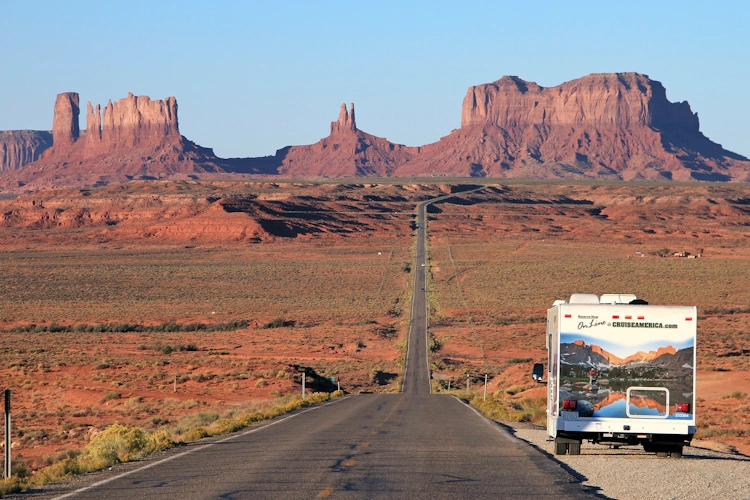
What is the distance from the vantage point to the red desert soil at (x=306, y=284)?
39312 mm

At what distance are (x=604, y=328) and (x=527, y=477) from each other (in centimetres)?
317

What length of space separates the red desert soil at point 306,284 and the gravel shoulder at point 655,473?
6.20m

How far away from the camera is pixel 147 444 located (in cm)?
1819

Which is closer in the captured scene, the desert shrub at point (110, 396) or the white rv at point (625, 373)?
the white rv at point (625, 373)

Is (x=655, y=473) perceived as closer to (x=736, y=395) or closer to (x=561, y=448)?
(x=561, y=448)

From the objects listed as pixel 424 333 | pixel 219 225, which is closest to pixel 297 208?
pixel 219 225

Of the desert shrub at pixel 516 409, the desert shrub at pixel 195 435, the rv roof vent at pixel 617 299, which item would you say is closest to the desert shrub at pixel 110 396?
the desert shrub at pixel 516 409

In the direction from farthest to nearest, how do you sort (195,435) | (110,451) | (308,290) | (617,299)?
1. (308,290)
2. (195,435)
3. (110,451)
4. (617,299)

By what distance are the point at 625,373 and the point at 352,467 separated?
15.2 ft

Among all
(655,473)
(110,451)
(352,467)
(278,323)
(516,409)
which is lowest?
(516,409)

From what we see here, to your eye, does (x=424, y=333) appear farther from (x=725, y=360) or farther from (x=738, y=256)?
(x=738, y=256)

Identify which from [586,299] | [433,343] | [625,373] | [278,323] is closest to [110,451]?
[586,299]

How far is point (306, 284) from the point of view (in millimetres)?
88875

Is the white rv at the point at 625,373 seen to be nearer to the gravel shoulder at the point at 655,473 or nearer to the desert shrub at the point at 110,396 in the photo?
the gravel shoulder at the point at 655,473
